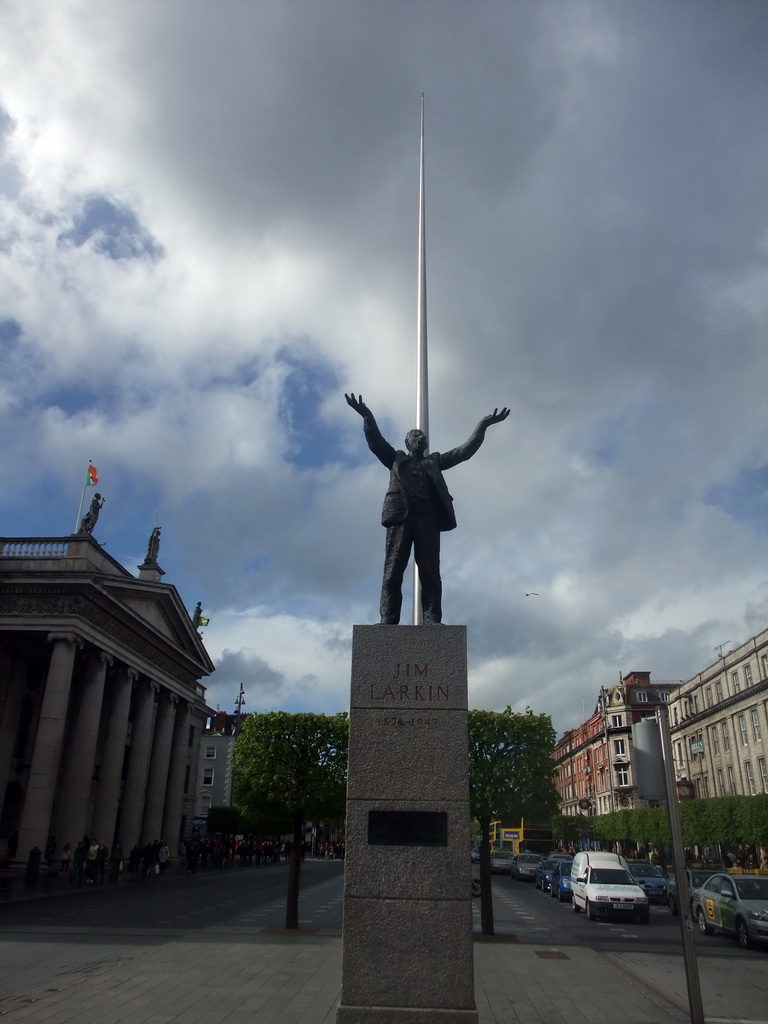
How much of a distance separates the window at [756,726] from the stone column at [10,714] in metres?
52.1

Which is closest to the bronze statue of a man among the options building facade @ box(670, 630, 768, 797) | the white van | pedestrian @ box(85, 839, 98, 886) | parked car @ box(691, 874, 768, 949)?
parked car @ box(691, 874, 768, 949)

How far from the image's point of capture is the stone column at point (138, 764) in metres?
46.0

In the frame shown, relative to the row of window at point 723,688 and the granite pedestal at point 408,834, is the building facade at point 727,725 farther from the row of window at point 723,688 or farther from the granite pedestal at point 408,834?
the granite pedestal at point 408,834

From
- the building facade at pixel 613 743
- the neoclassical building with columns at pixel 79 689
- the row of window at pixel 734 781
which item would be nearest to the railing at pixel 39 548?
the neoclassical building with columns at pixel 79 689

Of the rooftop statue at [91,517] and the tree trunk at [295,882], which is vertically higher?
the rooftop statue at [91,517]

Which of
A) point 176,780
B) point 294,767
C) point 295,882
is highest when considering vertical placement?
point 176,780

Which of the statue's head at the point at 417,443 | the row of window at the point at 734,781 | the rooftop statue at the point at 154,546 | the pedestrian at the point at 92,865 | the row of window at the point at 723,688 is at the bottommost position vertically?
the pedestrian at the point at 92,865

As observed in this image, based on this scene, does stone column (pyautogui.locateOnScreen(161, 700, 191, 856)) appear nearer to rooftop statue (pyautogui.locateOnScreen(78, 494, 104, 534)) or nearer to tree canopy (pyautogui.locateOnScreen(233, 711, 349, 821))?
rooftop statue (pyautogui.locateOnScreen(78, 494, 104, 534))

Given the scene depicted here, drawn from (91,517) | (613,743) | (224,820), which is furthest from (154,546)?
(613,743)

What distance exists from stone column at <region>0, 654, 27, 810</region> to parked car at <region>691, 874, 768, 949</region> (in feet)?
111

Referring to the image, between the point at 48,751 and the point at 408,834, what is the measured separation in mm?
33991

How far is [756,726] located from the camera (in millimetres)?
58750

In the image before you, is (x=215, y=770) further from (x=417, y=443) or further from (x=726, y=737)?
(x=417, y=443)

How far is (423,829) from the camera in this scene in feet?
25.1
